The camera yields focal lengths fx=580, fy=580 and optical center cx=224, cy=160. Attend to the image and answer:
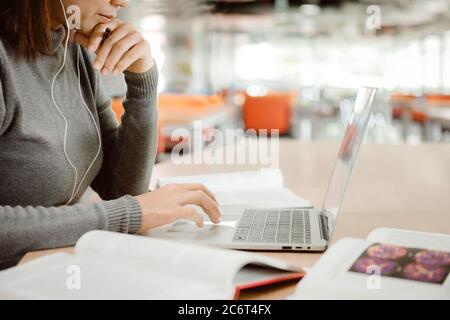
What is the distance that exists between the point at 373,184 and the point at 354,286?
109 cm

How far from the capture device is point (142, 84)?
162 cm

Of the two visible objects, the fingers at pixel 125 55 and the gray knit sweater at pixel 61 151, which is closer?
the gray knit sweater at pixel 61 151

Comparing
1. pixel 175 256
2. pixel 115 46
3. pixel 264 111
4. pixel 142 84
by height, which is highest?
pixel 115 46

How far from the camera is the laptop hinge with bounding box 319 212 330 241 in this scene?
1109 millimetres

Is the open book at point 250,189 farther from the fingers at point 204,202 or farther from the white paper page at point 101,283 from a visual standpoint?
the white paper page at point 101,283

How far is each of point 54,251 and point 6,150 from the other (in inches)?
13.6

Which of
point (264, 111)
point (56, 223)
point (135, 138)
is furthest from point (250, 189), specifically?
point (264, 111)

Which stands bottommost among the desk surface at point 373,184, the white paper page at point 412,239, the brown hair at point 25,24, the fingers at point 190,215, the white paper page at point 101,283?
the desk surface at point 373,184

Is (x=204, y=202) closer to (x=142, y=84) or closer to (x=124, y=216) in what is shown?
(x=124, y=216)

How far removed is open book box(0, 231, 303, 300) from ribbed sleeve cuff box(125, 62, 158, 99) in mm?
778

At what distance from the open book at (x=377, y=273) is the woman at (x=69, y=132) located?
0.36m

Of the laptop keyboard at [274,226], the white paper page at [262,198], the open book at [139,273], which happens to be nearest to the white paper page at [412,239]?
the laptop keyboard at [274,226]

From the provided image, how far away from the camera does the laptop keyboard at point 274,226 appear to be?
3.61ft

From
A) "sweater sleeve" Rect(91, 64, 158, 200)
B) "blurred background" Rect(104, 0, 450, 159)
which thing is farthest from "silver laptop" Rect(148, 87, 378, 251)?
"blurred background" Rect(104, 0, 450, 159)
